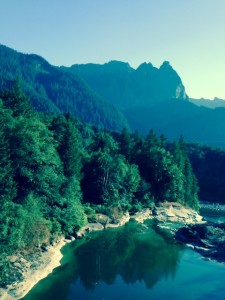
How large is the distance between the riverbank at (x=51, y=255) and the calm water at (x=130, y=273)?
101 cm

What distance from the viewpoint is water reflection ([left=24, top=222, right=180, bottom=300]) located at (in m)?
40.7

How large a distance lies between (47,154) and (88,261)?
16279 millimetres

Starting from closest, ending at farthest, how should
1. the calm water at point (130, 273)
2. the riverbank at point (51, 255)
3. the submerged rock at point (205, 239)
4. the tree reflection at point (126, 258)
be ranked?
the riverbank at point (51, 255) < the calm water at point (130, 273) < the tree reflection at point (126, 258) < the submerged rock at point (205, 239)

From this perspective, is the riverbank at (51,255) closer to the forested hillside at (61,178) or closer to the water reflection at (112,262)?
the water reflection at (112,262)

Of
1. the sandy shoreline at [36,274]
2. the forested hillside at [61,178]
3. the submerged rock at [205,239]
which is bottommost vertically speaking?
the sandy shoreline at [36,274]

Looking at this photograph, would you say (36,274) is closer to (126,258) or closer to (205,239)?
(126,258)

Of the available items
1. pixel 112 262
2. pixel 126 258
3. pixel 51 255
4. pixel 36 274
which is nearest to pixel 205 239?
pixel 126 258

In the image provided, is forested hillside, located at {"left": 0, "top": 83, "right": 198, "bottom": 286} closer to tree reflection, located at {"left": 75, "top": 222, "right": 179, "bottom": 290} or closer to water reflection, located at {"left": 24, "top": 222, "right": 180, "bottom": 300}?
water reflection, located at {"left": 24, "top": 222, "right": 180, "bottom": 300}

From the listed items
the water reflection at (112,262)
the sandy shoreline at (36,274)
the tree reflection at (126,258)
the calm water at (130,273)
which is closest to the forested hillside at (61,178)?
the sandy shoreline at (36,274)

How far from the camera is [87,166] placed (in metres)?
78.7

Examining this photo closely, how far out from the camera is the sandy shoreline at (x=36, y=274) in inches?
1393

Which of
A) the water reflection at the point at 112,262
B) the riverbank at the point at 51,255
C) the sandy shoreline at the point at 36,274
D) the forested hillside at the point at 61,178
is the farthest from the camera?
the forested hillside at the point at 61,178

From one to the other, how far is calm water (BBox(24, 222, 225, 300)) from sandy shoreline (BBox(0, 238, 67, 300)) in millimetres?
724

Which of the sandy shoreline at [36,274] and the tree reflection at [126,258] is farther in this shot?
the tree reflection at [126,258]
